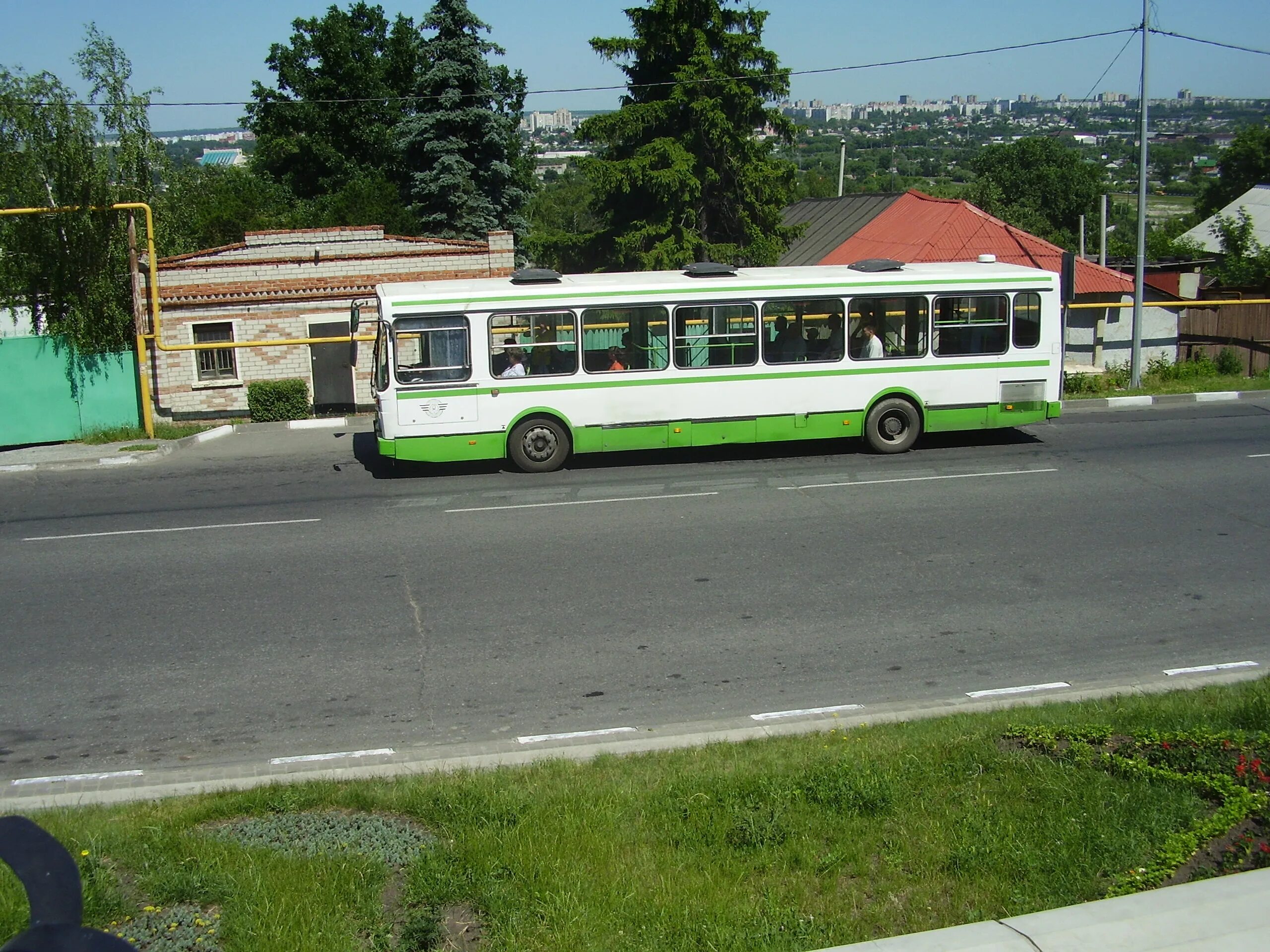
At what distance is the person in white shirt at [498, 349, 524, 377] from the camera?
15.3m

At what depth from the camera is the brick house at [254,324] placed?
73.4 feet

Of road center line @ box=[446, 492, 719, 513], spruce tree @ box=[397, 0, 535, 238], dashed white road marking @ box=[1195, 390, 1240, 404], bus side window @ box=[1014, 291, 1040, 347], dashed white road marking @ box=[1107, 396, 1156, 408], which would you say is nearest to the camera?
road center line @ box=[446, 492, 719, 513]

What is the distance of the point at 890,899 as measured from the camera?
188 inches

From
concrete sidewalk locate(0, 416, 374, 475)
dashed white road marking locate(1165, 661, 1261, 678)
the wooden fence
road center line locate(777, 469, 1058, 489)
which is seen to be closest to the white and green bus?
road center line locate(777, 469, 1058, 489)

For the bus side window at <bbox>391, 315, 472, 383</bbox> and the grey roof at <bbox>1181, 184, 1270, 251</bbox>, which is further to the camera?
the grey roof at <bbox>1181, 184, 1270, 251</bbox>

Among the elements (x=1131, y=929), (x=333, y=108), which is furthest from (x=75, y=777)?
(x=333, y=108)

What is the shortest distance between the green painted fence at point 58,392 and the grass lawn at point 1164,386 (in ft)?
56.1

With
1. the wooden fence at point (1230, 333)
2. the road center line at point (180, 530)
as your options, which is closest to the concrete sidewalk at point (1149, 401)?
the wooden fence at point (1230, 333)

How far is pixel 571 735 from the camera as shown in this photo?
7465mm

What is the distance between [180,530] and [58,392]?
8.15m

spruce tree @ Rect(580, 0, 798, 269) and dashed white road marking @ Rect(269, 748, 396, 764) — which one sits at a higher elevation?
spruce tree @ Rect(580, 0, 798, 269)

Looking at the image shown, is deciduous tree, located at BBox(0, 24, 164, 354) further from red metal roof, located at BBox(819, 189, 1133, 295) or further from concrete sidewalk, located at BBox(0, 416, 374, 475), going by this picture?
red metal roof, located at BBox(819, 189, 1133, 295)

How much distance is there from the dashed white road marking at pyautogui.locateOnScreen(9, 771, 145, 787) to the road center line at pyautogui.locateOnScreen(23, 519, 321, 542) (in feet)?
19.8

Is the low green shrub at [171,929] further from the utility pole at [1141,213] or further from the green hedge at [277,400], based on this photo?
the utility pole at [1141,213]
